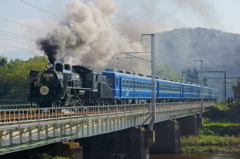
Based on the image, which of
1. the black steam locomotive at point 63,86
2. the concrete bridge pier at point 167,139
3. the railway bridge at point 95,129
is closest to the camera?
the railway bridge at point 95,129

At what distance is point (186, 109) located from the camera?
6144 centimetres

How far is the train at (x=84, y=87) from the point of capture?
31.6 m

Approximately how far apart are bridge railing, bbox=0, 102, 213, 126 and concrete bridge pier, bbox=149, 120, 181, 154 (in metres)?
→ 1.87

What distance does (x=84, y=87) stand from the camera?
120ft

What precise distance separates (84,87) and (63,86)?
4877 mm

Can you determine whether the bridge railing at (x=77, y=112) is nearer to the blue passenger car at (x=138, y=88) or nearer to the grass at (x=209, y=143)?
the blue passenger car at (x=138, y=88)

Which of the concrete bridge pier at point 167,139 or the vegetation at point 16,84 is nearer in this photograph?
the concrete bridge pier at point 167,139

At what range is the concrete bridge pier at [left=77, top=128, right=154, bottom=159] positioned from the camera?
128ft

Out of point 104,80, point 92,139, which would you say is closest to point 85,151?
point 92,139

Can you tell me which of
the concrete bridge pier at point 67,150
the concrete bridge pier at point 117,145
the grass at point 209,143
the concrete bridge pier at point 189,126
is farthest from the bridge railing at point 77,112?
the concrete bridge pier at point 189,126

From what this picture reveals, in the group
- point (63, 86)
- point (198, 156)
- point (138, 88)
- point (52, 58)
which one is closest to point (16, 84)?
point (138, 88)

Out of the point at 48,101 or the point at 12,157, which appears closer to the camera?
the point at 12,157

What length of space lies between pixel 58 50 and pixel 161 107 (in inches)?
619

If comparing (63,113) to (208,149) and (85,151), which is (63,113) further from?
(208,149)
